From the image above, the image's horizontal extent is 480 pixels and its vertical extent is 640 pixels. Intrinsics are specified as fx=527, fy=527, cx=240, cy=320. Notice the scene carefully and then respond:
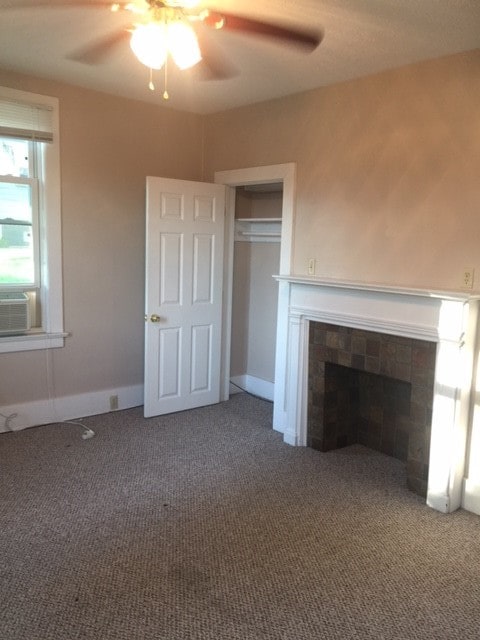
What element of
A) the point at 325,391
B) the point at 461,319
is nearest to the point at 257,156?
the point at 325,391

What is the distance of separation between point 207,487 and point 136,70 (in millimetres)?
2750

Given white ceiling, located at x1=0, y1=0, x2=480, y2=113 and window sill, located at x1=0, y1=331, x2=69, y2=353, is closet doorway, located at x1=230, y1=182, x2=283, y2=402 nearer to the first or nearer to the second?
white ceiling, located at x1=0, y1=0, x2=480, y2=113

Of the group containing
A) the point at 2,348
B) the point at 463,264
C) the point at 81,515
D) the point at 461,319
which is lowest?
the point at 81,515

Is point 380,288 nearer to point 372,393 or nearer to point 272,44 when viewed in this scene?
point 372,393

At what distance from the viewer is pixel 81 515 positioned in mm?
2840

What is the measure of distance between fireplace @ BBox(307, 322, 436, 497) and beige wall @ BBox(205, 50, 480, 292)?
42cm

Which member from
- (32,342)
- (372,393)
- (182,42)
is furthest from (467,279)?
(32,342)

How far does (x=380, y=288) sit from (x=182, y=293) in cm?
185

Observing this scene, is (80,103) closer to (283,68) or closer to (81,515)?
(283,68)

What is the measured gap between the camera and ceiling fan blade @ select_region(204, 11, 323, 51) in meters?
2.61

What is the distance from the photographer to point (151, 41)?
2.18 metres

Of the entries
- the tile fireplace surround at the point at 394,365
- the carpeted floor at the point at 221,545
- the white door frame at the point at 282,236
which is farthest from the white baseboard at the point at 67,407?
the tile fireplace surround at the point at 394,365

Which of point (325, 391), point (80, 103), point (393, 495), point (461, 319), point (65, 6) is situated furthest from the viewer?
point (80, 103)

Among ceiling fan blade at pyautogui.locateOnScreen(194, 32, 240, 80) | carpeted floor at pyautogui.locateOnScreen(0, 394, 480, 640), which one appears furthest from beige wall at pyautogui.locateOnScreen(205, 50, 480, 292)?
carpeted floor at pyautogui.locateOnScreen(0, 394, 480, 640)
